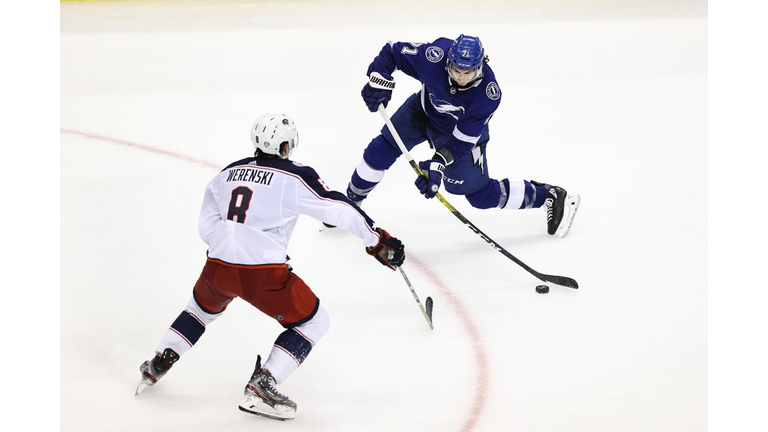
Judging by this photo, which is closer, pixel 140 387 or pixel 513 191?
pixel 140 387

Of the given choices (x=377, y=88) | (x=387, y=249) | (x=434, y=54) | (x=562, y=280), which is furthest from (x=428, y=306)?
(x=434, y=54)

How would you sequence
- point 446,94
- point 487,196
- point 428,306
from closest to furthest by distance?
point 428,306, point 446,94, point 487,196

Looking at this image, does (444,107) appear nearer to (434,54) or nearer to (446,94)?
(446,94)

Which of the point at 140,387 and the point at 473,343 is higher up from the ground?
the point at 473,343

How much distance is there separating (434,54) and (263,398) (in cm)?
183

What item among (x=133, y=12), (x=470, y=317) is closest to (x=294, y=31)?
(x=133, y=12)

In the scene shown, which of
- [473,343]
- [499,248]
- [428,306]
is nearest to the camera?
[473,343]

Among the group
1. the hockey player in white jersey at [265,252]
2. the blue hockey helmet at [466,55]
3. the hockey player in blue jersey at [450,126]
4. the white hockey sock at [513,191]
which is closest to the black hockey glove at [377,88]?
the hockey player in blue jersey at [450,126]

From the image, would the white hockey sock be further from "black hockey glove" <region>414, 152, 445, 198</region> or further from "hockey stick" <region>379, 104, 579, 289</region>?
"black hockey glove" <region>414, 152, 445, 198</region>

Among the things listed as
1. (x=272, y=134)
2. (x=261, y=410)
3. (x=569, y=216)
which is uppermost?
(x=272, y=134)

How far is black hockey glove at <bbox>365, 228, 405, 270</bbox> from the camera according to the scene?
9.55 ft

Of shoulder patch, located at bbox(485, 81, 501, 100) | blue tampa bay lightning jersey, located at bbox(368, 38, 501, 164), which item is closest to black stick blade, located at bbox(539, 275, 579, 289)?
blue tampa bay lightning jersey, located at bbox(368, 38, 501, 164)

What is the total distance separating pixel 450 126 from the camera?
3838mm

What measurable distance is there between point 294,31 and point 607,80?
8.74 ft
